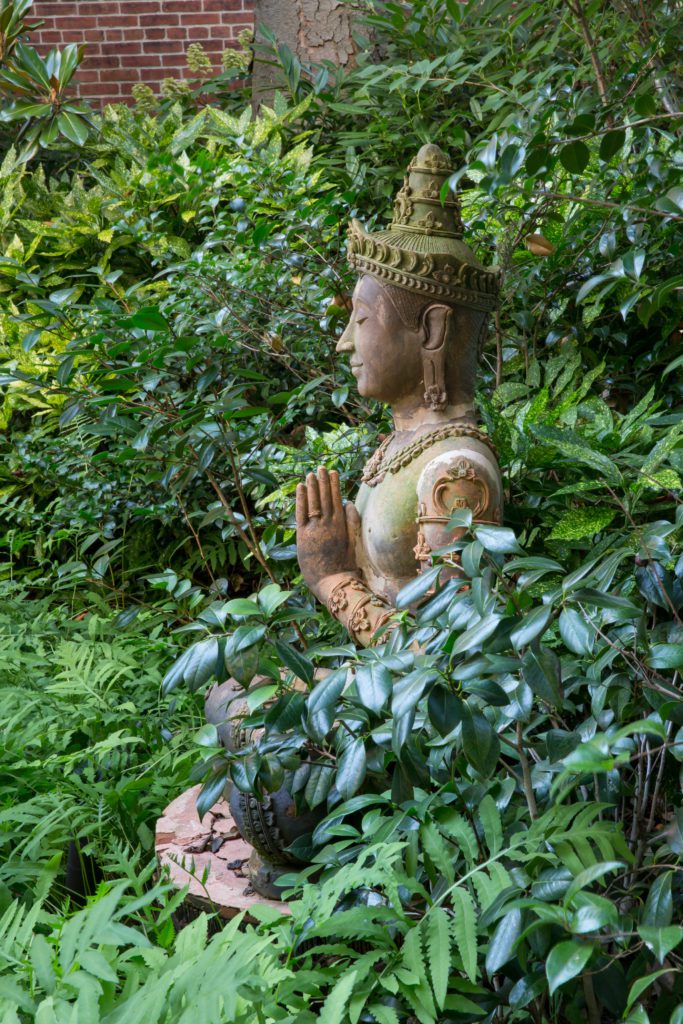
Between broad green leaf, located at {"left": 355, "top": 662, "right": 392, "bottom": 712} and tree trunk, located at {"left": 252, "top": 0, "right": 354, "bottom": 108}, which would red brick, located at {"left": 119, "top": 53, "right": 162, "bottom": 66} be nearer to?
tree trunk, located at {"left": 252, "top": 0, "right": 354, "bottom": 108}

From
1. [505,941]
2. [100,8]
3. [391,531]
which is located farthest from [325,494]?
[100,8]

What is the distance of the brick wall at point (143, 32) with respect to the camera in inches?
267

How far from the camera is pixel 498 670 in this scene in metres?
1.28

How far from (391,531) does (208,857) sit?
0.86 meters

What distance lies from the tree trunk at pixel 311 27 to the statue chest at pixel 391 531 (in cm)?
398

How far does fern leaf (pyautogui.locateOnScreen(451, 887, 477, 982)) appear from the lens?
51.3 inches

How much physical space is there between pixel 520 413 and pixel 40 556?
2536mm

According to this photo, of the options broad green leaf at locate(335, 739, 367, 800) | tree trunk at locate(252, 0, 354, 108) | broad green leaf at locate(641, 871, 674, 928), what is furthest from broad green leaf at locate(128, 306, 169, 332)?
tree trunk at locate(252, 0, 354, 108)

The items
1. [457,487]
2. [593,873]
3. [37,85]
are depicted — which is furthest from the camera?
[37,85]

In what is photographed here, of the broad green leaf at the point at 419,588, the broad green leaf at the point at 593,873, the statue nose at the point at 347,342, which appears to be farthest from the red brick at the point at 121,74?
the broad green leaf at the point at 593,873

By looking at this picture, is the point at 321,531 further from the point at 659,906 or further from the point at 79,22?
the point at 79,22

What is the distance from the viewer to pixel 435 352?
2381 mm

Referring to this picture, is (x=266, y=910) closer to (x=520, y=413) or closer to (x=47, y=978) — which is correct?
(x=47, y=978)

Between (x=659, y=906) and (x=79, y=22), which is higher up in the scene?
(x=79, y=22)
